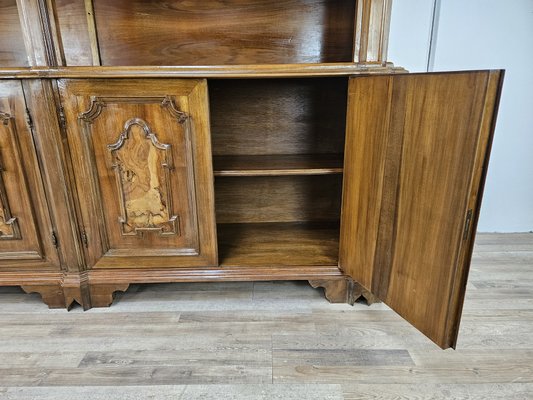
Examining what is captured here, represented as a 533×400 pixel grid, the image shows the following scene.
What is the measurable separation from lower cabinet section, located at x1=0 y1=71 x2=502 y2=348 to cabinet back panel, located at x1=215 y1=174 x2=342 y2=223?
0.61 ft

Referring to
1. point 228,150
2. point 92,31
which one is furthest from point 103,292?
point 92,31

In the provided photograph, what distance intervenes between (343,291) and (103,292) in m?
0.98

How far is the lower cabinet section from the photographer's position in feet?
2.81

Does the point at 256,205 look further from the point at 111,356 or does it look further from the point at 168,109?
the point at 111,356

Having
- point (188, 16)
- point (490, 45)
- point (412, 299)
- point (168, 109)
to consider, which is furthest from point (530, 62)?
point (168, 109)

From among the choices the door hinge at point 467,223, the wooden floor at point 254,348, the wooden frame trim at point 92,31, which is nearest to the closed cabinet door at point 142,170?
the wooden floor at point 254,348

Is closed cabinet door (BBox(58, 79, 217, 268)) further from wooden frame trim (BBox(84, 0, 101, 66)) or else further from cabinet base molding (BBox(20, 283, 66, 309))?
wooden frame trim (BBox(84, 0, 101, 66))

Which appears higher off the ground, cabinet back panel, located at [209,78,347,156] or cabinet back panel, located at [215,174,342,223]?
cabinet back panel, located at [209,78,347,156]

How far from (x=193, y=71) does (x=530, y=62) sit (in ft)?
5.78

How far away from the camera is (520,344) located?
113 cm

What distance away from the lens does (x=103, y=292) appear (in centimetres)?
134

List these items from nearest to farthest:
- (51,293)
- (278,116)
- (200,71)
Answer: (200,71), (51,293), (278,116)

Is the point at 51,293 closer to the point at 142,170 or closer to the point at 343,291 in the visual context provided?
the point at 142,170

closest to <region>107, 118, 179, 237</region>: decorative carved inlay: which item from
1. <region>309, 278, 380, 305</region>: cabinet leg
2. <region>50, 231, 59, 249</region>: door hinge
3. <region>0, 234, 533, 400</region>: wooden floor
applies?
<region>50, 231, 59, 249</region>: door hinge
